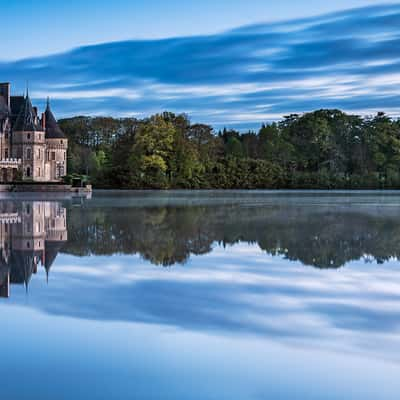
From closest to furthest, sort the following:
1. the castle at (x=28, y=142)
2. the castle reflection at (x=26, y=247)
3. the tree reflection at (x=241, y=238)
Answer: the castle reflection at (x=26, y=247) < the tree reflection at (x=241, y=238) < the castle at (x=28, y=142)

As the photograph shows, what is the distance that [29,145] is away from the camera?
63281mm

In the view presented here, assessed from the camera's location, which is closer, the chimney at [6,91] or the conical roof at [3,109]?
the conical roof at [3,109]

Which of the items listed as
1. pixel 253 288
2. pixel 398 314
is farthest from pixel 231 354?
pixel 253 288

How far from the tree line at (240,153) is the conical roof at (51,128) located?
3.59 m

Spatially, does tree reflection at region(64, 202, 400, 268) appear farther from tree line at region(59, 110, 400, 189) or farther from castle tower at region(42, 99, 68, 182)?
castle tower at region(42, 99, 68, 182)

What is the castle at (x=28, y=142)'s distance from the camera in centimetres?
6328

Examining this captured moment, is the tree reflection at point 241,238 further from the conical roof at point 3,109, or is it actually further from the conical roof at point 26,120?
the conical roof at point 3,109

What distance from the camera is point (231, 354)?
438 cm

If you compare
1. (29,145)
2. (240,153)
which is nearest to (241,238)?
(29,145)

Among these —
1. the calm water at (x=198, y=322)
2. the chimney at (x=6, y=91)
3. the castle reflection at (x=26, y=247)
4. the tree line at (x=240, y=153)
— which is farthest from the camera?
the chimney at (x=6, y=91)

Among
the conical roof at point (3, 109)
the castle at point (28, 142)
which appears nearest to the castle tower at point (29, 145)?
the castle at point (28, 142)

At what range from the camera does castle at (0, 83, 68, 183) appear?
63.3 meters

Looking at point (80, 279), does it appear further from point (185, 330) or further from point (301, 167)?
point (301, 167)

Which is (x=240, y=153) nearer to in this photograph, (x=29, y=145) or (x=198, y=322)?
(x=29, y=145)
